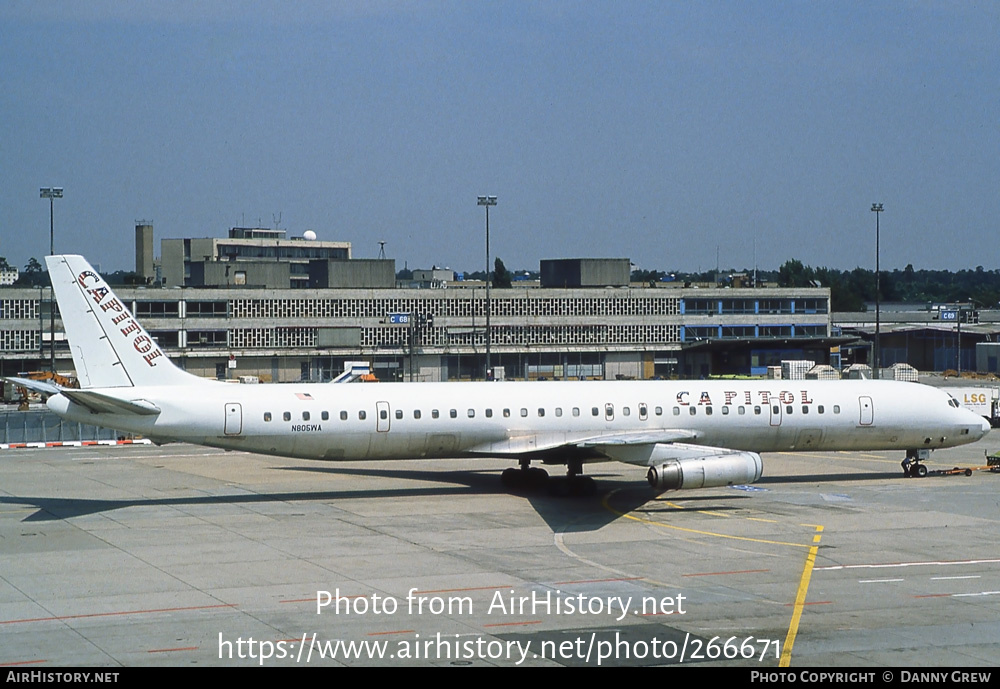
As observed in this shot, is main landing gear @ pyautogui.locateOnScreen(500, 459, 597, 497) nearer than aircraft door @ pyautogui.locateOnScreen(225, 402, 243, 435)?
No

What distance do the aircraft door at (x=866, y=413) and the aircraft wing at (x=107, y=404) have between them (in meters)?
25.5

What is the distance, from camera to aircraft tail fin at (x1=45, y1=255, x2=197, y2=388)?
1534 inches

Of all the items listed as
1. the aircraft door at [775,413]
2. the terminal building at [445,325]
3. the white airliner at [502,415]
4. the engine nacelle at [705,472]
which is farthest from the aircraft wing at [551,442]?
the terminal building at [445,325]

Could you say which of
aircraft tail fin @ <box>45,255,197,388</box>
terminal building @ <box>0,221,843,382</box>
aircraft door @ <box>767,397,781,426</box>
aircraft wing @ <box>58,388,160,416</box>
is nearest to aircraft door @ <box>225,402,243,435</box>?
aircraft wing @ <box>58,388,160,416</box>

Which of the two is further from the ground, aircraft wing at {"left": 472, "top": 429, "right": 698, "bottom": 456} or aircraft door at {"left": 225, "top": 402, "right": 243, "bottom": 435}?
aircraft door at {"left": 225, "top": 402, "right": 243, "bottom": 435}

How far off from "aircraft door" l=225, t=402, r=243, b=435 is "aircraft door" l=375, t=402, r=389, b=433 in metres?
4.58

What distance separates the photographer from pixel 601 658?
21000 millimetres

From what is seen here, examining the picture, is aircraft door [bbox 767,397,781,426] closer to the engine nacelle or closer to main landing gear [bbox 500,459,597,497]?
the engine nacelle

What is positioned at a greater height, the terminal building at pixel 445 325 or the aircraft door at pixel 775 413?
the terminal building at pixel 445 325

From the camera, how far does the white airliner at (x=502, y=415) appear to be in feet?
128

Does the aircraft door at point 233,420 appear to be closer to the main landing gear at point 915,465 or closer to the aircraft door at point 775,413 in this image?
the aircraft door at point 775,413

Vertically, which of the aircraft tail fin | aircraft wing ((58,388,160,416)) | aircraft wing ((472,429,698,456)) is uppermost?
the aircraft tail fin
